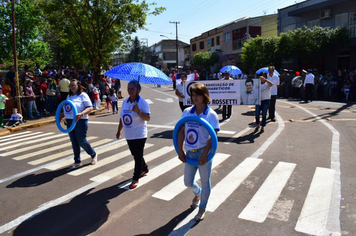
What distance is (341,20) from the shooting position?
2522 cm

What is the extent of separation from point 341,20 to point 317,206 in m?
26.0

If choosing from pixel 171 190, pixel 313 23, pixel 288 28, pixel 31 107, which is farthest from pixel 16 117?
pixel 288 28

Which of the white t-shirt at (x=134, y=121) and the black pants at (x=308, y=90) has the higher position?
the black pants at (x=308, y=90)

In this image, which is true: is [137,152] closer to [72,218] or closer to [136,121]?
[136,121]

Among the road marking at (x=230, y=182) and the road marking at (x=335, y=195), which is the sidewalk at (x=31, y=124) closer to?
the road marking at (x=230, y=182)

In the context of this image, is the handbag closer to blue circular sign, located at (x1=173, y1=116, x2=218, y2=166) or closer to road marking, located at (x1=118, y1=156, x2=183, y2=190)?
road marking, located at (x1=118, y1=156, x2=183, y2=190)

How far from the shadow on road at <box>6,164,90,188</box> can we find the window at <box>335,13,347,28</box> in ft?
87.2

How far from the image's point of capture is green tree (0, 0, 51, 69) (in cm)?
2880

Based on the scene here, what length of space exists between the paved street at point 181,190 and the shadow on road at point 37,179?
0.02m

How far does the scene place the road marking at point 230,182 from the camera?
463 centimetres

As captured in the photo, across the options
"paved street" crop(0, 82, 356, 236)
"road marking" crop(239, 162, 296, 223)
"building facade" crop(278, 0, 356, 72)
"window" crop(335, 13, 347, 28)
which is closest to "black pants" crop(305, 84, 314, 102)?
"paved street" crop(0, 82, 356, 236)

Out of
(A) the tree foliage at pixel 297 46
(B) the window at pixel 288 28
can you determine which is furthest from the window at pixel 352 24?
(B) the window at pixel 288 28

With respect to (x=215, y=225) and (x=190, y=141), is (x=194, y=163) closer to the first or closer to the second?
(x=190, y=141)

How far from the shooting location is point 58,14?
18969 mm
